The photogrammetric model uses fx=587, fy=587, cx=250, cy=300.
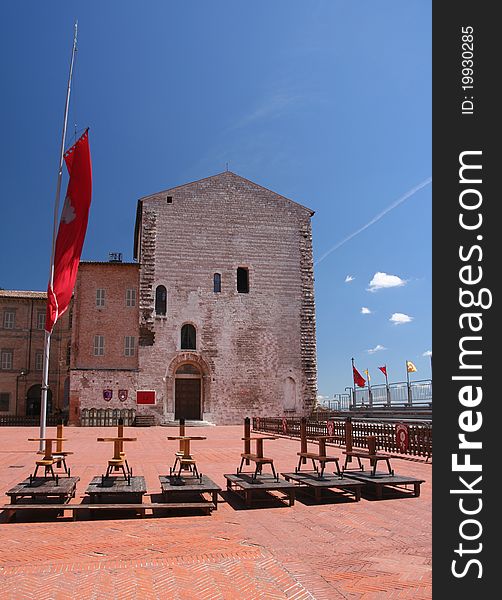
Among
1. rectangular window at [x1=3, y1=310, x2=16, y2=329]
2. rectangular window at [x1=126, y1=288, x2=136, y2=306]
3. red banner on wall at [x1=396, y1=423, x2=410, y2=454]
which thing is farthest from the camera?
rectangular window at [x1=3, y1=310, x2=16, y2=329]

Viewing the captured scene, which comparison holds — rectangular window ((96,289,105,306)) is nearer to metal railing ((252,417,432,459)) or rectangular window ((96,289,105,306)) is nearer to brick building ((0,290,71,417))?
brick building ((0,290,71,417))

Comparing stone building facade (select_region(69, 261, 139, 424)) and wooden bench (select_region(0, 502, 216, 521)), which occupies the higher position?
stone building facade (select_region(69, 261, 139, 424))

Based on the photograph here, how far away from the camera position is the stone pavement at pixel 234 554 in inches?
224

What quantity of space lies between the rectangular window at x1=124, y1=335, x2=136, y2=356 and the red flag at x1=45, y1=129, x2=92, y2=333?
69.5 ft

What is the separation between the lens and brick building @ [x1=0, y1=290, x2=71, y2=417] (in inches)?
1667

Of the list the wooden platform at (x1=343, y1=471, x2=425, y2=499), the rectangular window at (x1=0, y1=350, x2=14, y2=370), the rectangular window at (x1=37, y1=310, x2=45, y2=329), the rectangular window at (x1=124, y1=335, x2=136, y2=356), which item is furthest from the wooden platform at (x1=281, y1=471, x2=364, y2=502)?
the rectangular window at (x1=0, y1=350, x2=14, y2=370)

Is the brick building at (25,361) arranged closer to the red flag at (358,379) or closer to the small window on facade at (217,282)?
the small window on facade at (217,282)

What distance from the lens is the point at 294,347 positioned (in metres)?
38.8

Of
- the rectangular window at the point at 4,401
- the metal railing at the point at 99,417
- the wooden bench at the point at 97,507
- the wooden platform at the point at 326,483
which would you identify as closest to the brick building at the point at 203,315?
the metal railing at the point at 99,417

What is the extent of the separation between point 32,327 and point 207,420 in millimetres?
15978

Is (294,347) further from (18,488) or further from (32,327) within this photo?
(18,488)

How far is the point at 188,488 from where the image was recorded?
9.30 meters

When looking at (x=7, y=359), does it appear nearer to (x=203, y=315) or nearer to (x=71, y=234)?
(x=203, y=315)

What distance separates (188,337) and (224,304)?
Answer: 10.4 ft
